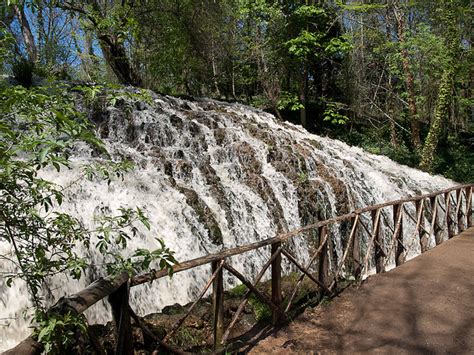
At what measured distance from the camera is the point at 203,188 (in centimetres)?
827

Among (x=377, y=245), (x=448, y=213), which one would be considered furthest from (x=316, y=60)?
(x=377, y=245)

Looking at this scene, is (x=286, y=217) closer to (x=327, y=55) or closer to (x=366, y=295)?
(x=366, y=295)

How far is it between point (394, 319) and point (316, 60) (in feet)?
64.1

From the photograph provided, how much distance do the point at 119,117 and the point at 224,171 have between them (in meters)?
3.87

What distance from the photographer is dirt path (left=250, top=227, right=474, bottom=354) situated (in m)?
3.97

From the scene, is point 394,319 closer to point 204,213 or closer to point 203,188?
point 204,213

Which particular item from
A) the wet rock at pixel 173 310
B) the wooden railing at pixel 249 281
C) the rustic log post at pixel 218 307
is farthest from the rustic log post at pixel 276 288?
the wet rock at pixel 173 310

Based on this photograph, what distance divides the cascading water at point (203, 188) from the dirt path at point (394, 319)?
2.22 m

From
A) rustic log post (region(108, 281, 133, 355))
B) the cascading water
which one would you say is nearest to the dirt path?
rustic log post (region(108, 281, 133, 355))

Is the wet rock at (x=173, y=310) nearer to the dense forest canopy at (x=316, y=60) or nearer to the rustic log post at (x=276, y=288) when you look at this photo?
the rustic log post at (x=276, y=288)

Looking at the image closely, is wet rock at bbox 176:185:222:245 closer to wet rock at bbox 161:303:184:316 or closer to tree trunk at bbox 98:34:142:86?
wet rock at bbox 161:303:184:316

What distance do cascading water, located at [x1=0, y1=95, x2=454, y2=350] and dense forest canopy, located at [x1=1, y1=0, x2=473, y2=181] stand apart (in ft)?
17.5

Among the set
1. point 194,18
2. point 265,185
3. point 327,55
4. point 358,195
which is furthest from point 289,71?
point 265,185

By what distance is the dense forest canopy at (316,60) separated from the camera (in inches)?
663
